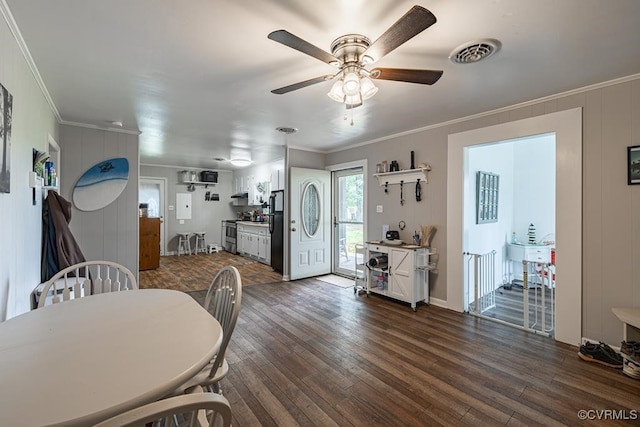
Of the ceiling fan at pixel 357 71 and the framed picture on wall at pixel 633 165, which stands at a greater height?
the ceiling fan at pixel 357 71

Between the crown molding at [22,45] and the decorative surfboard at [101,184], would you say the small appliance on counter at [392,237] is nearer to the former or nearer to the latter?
the decorative surfboard at [101,184]

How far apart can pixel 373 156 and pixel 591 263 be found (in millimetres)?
2939

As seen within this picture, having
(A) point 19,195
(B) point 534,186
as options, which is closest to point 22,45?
(A) point 19,195

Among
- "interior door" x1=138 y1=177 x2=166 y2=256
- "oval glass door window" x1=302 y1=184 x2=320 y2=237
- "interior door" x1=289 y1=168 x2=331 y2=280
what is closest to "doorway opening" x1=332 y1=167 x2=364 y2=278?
"interior door" x1=289 y1=168 x2=331 y2=280

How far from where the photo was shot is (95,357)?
1.02m

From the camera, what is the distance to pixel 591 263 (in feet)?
8.60

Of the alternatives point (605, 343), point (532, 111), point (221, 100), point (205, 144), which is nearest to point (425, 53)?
point (532, 111)

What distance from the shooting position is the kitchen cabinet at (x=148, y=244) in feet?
19.9

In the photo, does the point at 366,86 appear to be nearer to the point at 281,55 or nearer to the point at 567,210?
the point at 281,55

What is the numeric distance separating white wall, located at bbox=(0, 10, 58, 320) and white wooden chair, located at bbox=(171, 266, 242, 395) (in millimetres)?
1284

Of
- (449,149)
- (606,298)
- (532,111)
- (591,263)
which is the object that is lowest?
(606,298)

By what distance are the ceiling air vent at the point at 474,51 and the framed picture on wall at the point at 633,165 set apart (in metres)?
1.58

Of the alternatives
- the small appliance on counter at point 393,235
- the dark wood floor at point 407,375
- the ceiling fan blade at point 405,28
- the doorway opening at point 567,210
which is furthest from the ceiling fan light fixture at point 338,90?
the small appliance on counter at point 393,235

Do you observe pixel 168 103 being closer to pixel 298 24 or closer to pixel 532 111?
pixel 298 24
